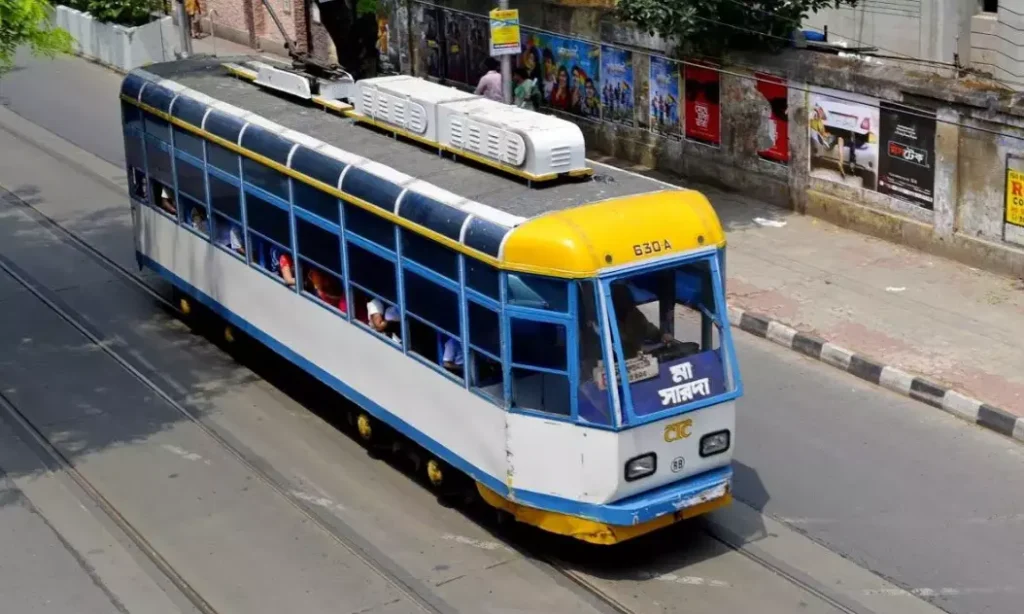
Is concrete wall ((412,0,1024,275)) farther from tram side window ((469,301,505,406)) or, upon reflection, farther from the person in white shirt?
tram side window ((469,301,505,406))

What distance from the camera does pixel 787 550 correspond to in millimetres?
9914

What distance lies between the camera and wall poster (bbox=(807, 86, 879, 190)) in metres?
16.0

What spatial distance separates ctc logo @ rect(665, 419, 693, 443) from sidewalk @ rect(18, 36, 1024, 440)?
3.58 m

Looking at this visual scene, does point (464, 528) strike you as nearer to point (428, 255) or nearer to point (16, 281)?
point (428, 255)

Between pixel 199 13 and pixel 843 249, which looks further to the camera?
pixel 199 13

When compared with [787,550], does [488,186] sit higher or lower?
higher

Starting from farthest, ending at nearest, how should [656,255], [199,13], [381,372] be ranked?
[199,13], [381,372], [656,255]

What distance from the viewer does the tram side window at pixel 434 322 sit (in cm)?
991

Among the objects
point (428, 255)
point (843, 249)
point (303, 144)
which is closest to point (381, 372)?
point (428, 255)

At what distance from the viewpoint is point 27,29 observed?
1241 centimetres

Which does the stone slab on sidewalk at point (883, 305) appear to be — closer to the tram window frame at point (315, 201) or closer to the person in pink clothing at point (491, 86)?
the person in pink clothing at point (491, 86)

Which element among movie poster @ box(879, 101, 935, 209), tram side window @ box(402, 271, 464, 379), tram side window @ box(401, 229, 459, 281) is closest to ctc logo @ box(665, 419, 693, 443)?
tram side window @ box(402, 271, 464, 379)

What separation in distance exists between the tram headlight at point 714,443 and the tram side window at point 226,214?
16.9ft

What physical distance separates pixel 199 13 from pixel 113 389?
67.2 feet
